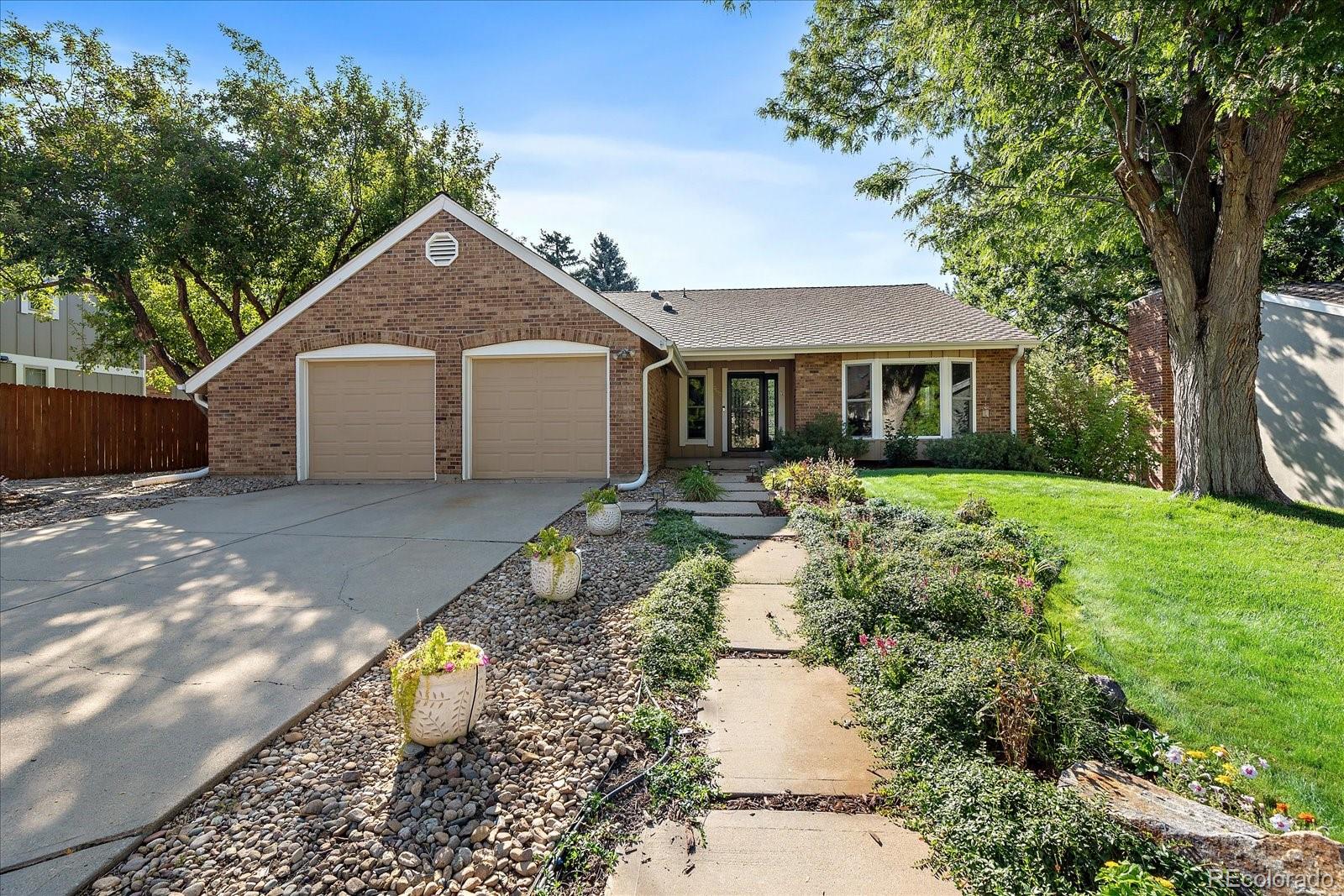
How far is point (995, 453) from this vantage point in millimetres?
11484

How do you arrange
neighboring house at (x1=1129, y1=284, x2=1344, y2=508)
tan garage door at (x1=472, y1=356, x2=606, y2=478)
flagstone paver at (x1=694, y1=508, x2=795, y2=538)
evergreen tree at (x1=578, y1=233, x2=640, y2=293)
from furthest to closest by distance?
evergreen tree at (x1=578, y1=233, x2=640, y2=293), tan garage door at (x1=472, y1=356, x2=606, y2=478), neighboring house at (x1=1129, y1=284, x2=1344, y2=508), flagstone paver at (x1=694, y1=508, x2=795, y2=538)

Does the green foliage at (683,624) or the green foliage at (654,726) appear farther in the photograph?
the green foliage at (683,624)

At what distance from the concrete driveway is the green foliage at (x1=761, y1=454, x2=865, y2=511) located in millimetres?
3136

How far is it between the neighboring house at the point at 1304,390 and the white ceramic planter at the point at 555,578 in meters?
10.9

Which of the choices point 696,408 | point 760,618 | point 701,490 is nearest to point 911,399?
point 696,408

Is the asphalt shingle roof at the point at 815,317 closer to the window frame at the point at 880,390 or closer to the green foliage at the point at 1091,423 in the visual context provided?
the window frame at the point at 880,390

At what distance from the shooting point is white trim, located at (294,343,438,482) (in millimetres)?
10594

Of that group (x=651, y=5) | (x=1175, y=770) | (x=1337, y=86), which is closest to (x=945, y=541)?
(x=1175, y=770)

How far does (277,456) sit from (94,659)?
8342 mm

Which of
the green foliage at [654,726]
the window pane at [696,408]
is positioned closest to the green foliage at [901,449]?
the window pane at [696,408]

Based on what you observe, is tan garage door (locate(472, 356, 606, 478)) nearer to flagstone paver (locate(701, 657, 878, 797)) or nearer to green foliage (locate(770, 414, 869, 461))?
green foliage (locate(770, 414, 869, 461))

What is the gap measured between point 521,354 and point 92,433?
10.9 metres

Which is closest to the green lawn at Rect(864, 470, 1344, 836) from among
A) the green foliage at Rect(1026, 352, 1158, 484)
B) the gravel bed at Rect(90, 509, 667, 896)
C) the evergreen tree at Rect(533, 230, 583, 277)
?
the gravel bed at Rect(90, 509, 667, 896)

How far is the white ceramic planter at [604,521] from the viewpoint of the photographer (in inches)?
255
